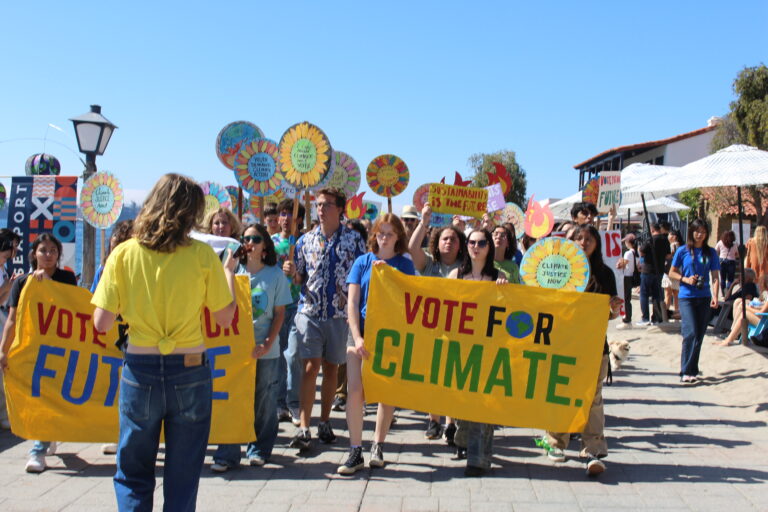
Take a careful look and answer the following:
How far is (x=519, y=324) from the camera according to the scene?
5.06 metres

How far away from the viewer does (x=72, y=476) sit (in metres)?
4.84

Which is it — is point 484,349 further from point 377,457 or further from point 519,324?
point 377,457

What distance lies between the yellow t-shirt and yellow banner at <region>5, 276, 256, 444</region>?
1.90 m

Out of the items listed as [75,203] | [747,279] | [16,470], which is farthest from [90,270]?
[747,279]

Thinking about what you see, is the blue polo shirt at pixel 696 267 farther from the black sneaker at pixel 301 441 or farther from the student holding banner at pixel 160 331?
the student holding banner at pixel 160 331

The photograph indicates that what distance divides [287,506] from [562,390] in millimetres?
2038

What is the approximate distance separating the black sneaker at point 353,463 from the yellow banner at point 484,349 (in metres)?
0.37

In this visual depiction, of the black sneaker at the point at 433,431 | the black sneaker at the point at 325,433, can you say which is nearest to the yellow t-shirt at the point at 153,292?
the black sneaker at the point at 325,433

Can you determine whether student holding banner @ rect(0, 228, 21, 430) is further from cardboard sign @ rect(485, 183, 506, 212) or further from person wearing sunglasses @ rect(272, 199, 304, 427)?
cardboard sign @ rect(485, 183, 506, 212)

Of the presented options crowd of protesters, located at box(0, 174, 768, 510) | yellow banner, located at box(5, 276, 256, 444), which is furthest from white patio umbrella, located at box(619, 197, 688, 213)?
yellow banner, located at box(5, 276, 256, 444)

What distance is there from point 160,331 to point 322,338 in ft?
8.59

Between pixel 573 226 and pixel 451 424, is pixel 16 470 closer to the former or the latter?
pixel 451 424

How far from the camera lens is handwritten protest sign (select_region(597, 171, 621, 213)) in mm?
9383

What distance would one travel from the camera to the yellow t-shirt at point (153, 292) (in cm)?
306
